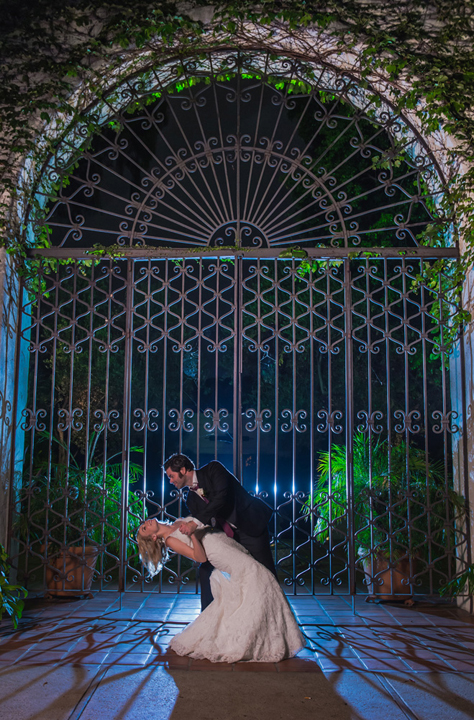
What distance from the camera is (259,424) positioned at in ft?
18.4

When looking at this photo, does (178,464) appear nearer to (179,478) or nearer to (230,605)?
(179,478)

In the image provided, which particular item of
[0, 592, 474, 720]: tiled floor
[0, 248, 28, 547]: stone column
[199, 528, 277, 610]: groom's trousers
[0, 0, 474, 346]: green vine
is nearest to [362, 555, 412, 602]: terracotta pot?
[0, 592, 474, 720]: tiled floor

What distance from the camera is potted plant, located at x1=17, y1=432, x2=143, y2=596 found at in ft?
17.8

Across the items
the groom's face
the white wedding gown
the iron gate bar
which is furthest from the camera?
the iron gate bar

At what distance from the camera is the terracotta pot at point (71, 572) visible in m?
5.49

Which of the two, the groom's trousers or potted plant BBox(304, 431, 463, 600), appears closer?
the groom's trousers

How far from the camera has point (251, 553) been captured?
4.11 metres

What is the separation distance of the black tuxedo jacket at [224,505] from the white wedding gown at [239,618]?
0.18m

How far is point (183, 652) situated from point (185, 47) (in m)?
5.31

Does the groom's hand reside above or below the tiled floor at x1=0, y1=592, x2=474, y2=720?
above

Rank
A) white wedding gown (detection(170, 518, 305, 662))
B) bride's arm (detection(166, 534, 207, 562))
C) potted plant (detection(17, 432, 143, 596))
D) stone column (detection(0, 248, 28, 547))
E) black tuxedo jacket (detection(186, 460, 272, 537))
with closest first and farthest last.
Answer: white wedding gown (detection(170, 518, 305, 662)) → bride's arm (detection(166, 534, 207, 562)) → black tuxedo jacket (detection(186, 460, 272, 537)) → stone column (detection(0, 248, 28, 547)) → potted plant (detection(17, 432, 143, 596))

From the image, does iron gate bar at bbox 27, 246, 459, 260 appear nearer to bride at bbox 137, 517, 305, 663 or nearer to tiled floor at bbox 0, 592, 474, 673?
bride at bbox 137, 517, 305, 663

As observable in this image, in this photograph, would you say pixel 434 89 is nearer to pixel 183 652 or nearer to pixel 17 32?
pixel 17 32

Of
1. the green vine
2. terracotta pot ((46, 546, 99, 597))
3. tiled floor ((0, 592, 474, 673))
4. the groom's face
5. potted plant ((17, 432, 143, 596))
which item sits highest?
the green vine
